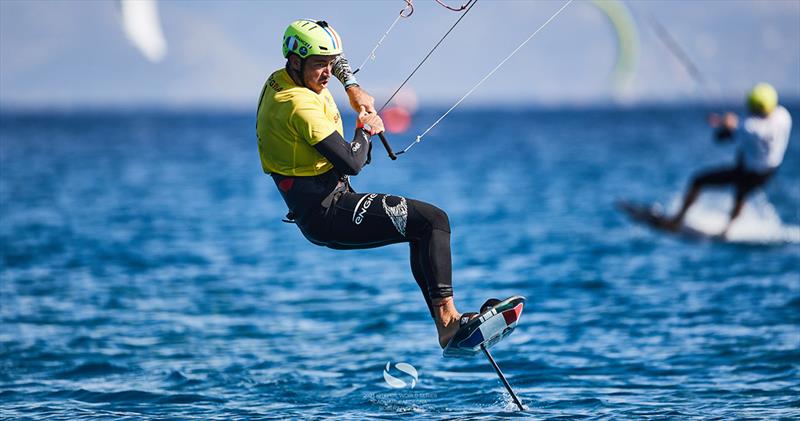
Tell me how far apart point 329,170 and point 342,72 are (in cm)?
86

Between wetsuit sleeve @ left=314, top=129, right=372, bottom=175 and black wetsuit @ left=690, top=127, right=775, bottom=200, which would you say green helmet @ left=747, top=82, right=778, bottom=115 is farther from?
wetsuit sleeve @ left=314, top=129, right=372, bottom=175

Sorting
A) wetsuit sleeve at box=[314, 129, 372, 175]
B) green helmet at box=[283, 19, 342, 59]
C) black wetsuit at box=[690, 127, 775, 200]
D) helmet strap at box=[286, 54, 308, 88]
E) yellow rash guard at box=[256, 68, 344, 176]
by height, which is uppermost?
black wetsuit at box=[690, 127, 775, 200]

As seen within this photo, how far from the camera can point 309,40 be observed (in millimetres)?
9688

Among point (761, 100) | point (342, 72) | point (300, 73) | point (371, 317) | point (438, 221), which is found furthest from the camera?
point (761, 100)

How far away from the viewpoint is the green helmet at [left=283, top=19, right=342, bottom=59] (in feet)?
31.8

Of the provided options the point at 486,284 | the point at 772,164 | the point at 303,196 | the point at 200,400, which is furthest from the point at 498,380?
the point at 772,164

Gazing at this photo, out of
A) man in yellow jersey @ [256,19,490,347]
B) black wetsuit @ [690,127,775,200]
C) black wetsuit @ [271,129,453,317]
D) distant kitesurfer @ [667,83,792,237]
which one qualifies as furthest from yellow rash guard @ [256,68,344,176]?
black wetsuit @ [690,127,775,200]

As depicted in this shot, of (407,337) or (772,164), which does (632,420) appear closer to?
(407,337)

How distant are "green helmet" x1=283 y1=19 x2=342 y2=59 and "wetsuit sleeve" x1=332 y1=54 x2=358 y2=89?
0.31 m

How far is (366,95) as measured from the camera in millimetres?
10062

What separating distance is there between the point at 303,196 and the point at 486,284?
1173 cm

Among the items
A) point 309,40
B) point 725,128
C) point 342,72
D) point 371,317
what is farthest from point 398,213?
point 725,128

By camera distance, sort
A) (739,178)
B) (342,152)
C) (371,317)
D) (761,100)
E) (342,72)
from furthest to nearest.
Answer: (739,178)
(761,100)
(371,317)
(342,72)
(342,152)

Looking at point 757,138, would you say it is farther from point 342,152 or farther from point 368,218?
point 342,152
